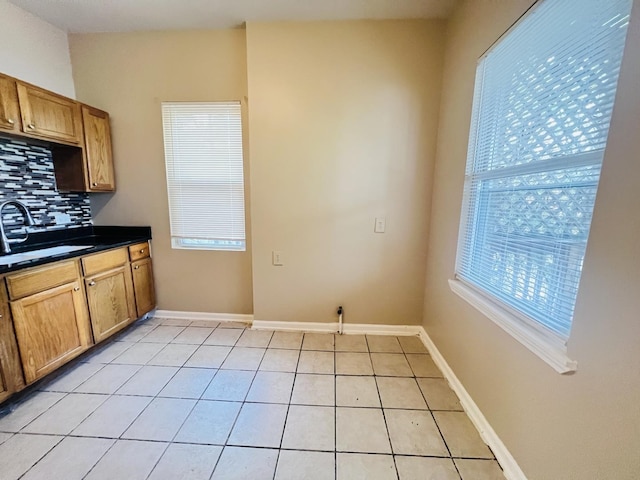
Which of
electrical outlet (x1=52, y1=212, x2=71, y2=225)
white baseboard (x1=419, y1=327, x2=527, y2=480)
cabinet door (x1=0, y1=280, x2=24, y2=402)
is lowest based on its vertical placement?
white baseboard (x1=419, y1=327, x2=527, y2=480)

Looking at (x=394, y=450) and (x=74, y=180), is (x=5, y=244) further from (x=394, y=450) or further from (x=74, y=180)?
(x=394, y=450)

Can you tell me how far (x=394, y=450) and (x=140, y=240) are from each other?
265 centimetres

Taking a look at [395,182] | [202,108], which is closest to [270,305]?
[395,182]

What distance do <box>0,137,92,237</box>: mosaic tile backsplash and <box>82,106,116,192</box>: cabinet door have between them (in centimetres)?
32

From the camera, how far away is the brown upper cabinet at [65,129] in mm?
1745

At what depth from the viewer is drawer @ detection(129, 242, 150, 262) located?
2391 millimetres

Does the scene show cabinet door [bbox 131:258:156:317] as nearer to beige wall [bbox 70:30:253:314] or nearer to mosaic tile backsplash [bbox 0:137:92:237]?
beige wall [bbox 70:30:253:314]

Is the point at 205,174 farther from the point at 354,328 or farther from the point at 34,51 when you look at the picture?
the point at 354,328

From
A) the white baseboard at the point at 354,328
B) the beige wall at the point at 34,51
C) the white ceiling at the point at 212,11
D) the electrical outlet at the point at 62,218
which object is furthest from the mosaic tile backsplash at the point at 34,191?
the white baseboard at the point at 354,328

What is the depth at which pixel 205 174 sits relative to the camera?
2467mm

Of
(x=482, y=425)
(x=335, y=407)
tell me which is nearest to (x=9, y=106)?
(x=335, y=407)

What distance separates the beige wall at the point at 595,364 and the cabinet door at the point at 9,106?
10.1ft

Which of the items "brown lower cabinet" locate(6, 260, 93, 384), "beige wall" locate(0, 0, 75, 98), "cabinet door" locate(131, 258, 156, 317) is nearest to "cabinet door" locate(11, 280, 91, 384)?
"brown lower cabinet" locate(6, 260, 93, 384)

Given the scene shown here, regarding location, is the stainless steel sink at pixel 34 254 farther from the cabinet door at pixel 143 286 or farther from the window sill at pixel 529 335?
the window sill at pixel 529 335
